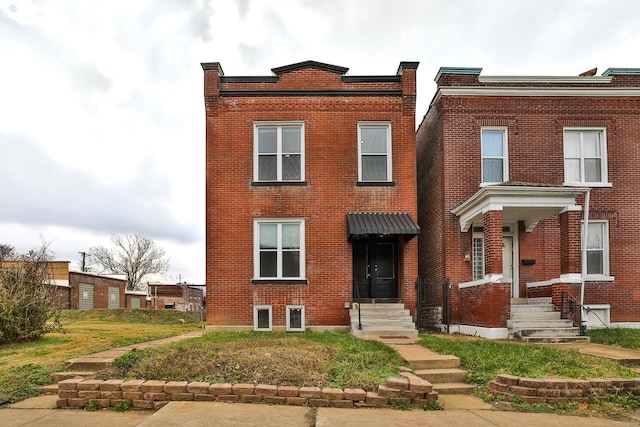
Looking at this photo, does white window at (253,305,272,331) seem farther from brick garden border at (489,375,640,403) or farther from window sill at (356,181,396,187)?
brick garden border at (489,375,640,403)

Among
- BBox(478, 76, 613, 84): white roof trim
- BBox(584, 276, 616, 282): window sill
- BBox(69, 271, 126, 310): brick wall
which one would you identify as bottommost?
BBox(69, 271, 126, 310): brick wall

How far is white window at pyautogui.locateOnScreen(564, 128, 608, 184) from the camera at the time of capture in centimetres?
1412

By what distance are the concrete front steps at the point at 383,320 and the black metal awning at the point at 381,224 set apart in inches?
83.1

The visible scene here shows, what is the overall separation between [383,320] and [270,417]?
774cm

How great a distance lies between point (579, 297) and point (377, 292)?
217 inches

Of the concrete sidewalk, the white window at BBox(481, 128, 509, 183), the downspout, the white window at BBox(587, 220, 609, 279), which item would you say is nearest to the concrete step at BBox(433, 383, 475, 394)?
the concrete sidewalk

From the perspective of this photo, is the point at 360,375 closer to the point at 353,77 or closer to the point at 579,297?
the point at 579,297

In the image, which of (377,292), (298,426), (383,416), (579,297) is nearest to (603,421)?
(383,416)

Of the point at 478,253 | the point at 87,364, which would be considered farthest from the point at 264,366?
the point at 478,253

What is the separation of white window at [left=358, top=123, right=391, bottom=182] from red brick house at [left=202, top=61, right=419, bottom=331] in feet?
0.11

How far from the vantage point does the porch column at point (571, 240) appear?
11.8 m

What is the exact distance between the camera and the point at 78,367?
7398 millimetres

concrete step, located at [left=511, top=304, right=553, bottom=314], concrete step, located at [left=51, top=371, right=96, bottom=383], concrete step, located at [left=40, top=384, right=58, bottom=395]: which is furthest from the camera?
concrete step, located at [left=511, top=304, right=553, bottom=314]

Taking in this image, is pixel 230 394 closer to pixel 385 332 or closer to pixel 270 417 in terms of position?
pixel 270 417
